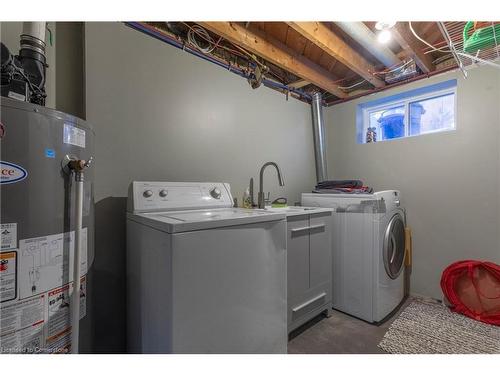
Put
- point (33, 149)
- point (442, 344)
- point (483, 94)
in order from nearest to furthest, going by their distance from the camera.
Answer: point (33, 149)
point (442, 344)
point (483, 94)

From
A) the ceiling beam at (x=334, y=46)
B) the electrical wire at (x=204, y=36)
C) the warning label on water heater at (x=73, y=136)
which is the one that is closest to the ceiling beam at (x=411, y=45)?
the ceiling beam at (x=334, y=46)

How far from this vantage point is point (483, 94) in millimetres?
1835

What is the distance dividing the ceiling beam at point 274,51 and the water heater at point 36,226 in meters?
1.15

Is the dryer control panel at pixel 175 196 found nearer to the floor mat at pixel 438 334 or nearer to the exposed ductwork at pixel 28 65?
the exposed ductwork at pixel 28 65

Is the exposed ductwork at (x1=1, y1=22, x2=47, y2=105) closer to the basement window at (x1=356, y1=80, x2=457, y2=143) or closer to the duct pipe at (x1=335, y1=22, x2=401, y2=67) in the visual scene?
the duct pipe at (x1=335, y1=22, x2=401, y2=67)

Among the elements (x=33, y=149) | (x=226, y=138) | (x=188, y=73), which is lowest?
(x=33, y=149)

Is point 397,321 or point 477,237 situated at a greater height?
point 477,237

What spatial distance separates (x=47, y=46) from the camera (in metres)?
1.17

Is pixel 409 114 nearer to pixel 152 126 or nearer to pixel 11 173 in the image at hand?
pixel 152 126

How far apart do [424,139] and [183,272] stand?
2.40m

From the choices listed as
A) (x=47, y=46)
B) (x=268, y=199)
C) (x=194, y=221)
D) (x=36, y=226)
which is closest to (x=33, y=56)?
(x=47, y=46)

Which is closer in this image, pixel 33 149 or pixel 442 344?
pixel 33 149
